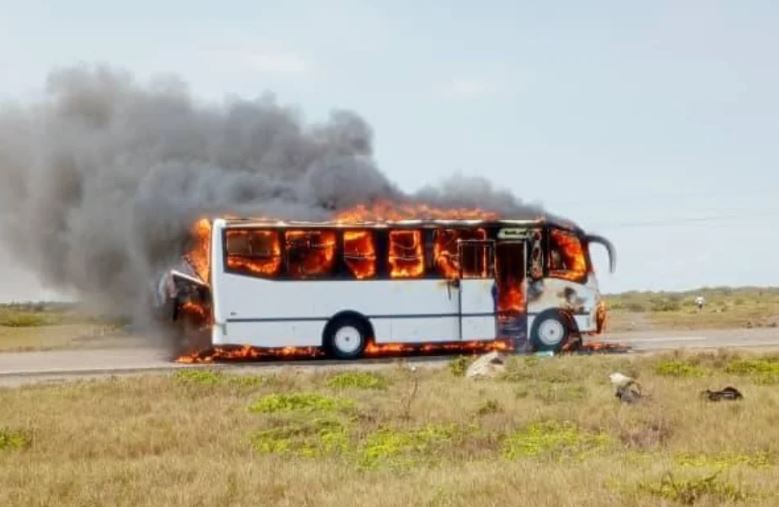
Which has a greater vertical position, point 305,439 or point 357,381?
point 357,381

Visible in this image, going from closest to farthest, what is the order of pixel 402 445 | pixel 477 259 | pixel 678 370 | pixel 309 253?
1. pixel 402 445
2. pixel 678 370
3. pixel 309 253
4. pixel 477 259

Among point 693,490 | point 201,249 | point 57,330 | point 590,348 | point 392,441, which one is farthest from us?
point 57,330

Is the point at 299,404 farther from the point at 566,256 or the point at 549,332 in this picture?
the point at 566,256

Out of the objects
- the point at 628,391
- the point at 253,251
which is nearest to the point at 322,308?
the point at 253,251

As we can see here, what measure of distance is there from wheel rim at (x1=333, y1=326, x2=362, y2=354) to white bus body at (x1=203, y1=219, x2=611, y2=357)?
0.02 metres

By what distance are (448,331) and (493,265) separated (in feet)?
6.16

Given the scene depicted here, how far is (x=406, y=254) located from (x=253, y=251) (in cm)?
→ 350

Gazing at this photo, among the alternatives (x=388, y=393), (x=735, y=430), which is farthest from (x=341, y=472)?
(x=388, y=393)

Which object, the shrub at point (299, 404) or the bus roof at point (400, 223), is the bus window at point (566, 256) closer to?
the bus roof at point (400, 223)

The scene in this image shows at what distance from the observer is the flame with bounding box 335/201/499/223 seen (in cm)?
2567

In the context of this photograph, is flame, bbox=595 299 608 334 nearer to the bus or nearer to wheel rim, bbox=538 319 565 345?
the bus

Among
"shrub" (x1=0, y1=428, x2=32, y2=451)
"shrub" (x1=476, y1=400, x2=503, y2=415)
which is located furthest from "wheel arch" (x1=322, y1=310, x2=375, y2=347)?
"shrub" (x1=0, y1=428, x2=32, y2=451)

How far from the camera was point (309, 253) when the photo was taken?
2364 cm

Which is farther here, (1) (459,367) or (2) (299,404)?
(1) (459,367)
